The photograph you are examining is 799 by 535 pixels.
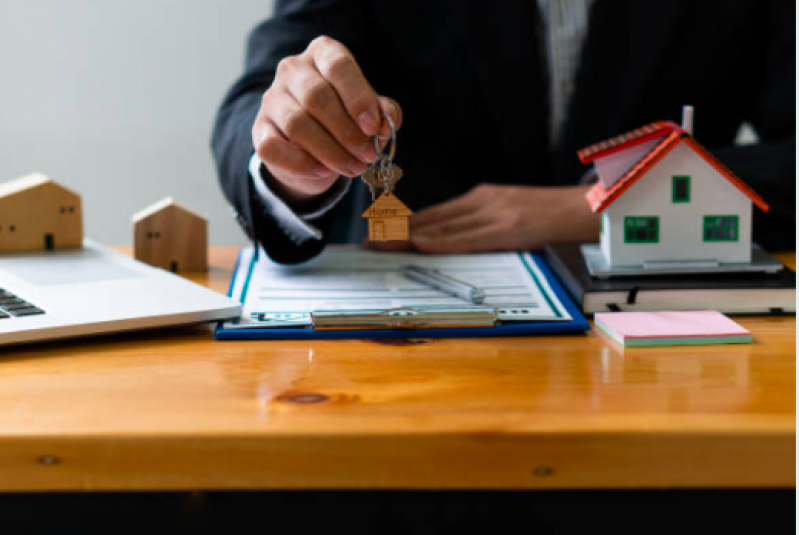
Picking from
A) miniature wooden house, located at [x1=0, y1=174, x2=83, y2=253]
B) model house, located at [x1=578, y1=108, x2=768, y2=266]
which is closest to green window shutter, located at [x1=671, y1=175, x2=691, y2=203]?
model house, located at [x1=578, y1=108, x2=768, y2=266]

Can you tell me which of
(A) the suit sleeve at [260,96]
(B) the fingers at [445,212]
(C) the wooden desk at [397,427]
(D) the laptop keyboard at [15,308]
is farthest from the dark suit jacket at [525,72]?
(C) the wooden desk at [397,427]

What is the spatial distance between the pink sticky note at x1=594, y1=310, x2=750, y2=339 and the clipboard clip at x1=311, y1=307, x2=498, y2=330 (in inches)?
3.8

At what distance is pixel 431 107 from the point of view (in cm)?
136

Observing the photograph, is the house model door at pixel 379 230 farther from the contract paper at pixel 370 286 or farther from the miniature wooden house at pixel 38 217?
the miniature wooden house at pixel 38 217

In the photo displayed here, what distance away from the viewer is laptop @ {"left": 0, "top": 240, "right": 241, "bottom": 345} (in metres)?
0.64

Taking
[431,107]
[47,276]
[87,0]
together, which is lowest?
[47,276]

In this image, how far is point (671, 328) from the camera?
2.16ft

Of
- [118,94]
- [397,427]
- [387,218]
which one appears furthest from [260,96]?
[118,94]

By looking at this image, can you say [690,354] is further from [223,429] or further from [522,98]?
[522,98]

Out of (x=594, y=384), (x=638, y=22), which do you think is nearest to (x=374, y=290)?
(x=594, y=384)

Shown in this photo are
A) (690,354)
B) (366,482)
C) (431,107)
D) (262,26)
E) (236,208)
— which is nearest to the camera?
(366,482)

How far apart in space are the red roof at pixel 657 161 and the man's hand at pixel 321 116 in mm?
202

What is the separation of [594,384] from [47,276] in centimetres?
50

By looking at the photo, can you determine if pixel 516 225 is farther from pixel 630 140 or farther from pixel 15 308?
pixel 15 308
